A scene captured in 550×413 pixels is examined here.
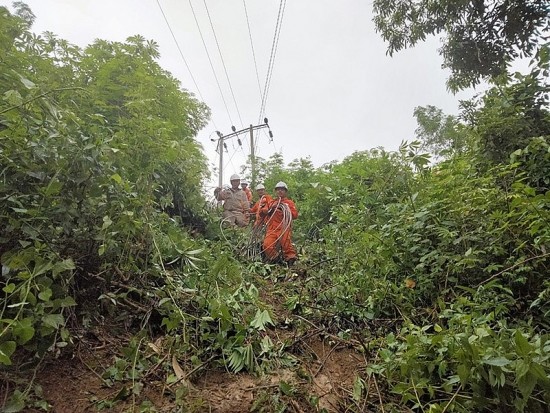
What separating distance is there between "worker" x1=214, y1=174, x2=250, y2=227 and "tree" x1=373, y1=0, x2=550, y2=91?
4.67 m

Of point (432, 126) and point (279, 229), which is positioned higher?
point (432, 126)

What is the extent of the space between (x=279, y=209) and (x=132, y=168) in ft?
12.2

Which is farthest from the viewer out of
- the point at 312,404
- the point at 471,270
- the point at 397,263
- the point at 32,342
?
the point at 397,263

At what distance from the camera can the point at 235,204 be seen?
303 inches

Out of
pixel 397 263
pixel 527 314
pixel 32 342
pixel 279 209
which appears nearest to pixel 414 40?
pixel 279 209

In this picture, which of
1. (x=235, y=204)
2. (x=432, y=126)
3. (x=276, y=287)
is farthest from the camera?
(x=432, y=126)

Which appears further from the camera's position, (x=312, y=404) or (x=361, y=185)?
(x=361, y=185)

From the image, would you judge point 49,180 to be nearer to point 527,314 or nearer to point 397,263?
point 397,263

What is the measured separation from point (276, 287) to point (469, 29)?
670 cm

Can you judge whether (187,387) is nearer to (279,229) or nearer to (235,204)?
(279,229)

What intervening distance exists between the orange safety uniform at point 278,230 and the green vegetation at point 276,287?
1.51 meters

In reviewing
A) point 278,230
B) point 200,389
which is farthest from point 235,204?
point 200,389

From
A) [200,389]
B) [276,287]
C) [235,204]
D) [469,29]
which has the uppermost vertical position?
[469,29]

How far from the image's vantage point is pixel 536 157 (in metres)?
3.21
